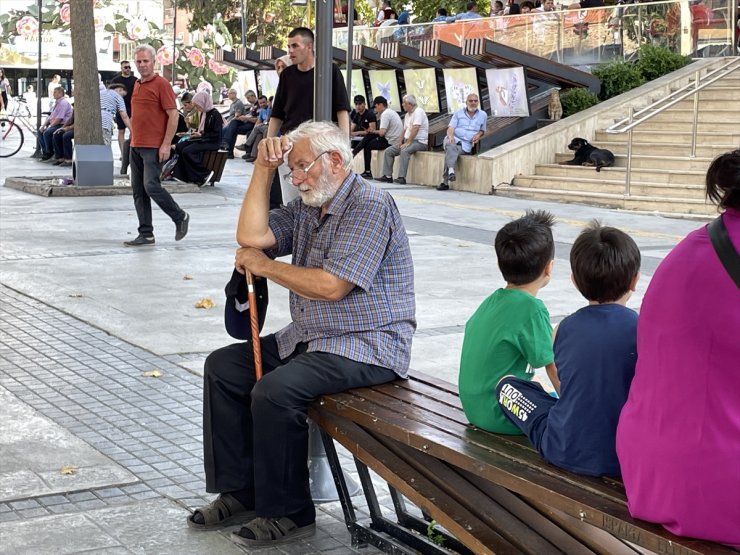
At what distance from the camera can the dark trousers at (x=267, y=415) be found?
156 inches

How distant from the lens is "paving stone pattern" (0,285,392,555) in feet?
14.7

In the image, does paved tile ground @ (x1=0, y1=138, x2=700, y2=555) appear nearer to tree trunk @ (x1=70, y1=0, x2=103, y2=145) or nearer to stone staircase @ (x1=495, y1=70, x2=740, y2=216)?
stone staircase @ (x1=495, y1=70, x2=740, y2=216)

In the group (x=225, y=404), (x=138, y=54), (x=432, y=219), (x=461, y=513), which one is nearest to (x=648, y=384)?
(x=461, y=513)

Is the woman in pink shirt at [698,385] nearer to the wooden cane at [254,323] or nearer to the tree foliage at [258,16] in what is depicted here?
the wooden cane at [254,323]

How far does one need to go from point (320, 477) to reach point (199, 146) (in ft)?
46.5

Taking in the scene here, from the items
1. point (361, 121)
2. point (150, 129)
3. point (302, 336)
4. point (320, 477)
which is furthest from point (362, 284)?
point (361, 121)

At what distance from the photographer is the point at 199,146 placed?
60.0 feet

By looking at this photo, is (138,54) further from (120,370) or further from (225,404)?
(225,404)

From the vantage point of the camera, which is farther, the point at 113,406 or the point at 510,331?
the point at 113,406

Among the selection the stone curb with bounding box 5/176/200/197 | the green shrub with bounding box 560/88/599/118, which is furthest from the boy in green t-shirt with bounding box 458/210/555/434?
the green shrub with bounding box 560/88/599/118

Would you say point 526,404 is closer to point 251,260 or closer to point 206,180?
point 251,260

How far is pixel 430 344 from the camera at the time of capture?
7281mm

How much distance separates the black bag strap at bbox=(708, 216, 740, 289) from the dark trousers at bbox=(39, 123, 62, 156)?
22.8 m

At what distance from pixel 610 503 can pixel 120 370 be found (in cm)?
418
